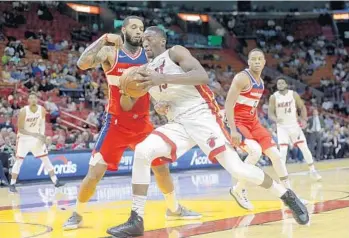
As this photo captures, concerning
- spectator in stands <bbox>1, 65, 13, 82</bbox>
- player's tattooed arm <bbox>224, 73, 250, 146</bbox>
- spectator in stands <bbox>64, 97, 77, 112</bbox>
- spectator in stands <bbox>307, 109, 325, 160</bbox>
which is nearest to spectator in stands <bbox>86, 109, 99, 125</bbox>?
spectator in stands <bbox>64, 97, 77, 112</bbox>

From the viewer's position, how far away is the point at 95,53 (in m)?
6.20

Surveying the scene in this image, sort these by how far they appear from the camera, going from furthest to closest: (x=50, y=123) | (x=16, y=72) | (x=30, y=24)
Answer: (x=30, y=24) < (x=16, y=72) < (x=50, y=123)

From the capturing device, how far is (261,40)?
33.9 metres

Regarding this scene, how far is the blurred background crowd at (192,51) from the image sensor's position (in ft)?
58.3

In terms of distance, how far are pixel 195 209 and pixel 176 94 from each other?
6.85 feet

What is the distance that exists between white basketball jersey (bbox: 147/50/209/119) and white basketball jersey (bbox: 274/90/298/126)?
626 centimetres

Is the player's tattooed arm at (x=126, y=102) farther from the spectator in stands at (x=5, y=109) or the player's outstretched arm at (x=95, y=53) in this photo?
the spectator in stands at (x=5, y=109)

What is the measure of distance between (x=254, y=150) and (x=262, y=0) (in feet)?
93.9

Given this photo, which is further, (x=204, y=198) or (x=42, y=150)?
(x=42, y=150)

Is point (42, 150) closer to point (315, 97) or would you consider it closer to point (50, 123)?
point (50, 123)

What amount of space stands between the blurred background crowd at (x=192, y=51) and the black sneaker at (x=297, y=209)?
873 cm

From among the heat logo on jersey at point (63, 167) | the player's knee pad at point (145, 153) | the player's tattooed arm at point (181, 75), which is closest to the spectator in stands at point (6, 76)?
the heat logo on jersey at point (63, 167)

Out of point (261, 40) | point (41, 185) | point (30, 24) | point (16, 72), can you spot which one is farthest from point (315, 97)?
point (41, 185)

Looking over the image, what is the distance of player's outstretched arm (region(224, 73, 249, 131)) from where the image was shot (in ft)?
24.8
